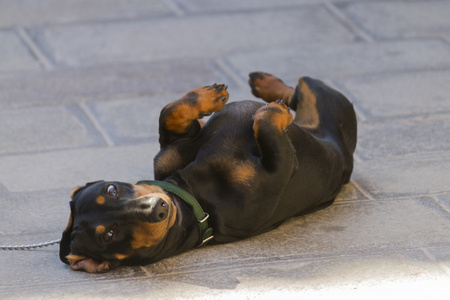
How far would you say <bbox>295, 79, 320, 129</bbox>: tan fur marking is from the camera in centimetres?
411

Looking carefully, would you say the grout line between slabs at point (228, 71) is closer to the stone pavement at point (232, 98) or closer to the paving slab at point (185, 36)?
the stone pavement at point (232, 98)

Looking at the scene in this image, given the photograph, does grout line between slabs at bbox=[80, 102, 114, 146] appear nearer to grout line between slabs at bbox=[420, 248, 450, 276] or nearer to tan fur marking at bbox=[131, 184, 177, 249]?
tan fur marking at bbox=[131, 184, 177, 249]

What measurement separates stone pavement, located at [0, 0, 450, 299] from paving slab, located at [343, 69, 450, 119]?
0.01m

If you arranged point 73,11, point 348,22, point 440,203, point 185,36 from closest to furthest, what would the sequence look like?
point 440,203, point 185,36, point 348,22, point 73,11

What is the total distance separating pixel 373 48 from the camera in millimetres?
6012

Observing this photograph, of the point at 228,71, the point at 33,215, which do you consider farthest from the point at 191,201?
the point at 228,71

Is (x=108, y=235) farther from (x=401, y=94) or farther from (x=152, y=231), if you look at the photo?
(x=401, y=94)

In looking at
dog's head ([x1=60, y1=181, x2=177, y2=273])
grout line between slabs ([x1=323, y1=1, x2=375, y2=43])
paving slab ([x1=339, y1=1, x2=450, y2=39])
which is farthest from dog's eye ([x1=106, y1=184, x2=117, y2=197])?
paving slab ([x1=339, y1=1, x2=450, y2=39])

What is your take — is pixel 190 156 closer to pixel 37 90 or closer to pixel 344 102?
pixel 344 102

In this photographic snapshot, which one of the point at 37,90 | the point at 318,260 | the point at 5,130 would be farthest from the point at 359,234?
the point at 37,90

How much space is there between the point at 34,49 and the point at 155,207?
331cm

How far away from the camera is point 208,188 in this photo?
3.48 m

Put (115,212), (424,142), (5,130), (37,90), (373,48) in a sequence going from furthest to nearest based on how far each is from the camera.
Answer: (373,48) → (37,90) → (5,130) → (424,142) → (115,212)

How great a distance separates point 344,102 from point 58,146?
1.65 metres
